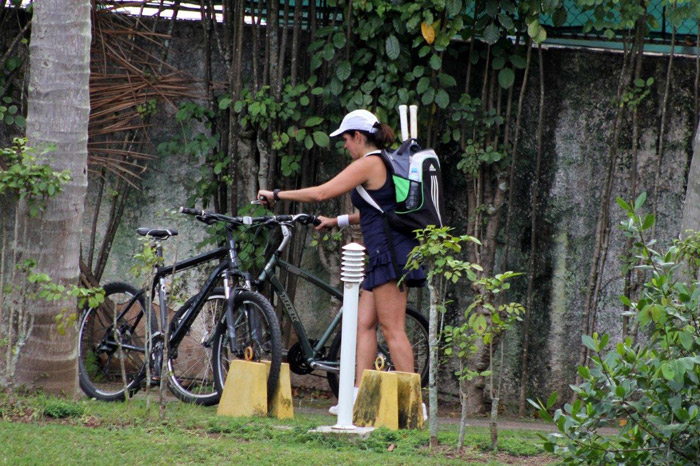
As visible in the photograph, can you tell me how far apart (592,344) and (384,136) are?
2.79m

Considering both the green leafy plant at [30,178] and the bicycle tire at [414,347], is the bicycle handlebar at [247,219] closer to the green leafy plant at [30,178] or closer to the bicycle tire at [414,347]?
the bicycle tire at [414,347]

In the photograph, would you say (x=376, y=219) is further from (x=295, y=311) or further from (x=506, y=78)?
(x=506, y=78)

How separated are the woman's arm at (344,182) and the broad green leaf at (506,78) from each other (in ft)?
5.78

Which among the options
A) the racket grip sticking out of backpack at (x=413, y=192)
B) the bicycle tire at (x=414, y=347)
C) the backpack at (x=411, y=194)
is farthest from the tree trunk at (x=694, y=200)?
the bicycle tire at (x=414, y=347)

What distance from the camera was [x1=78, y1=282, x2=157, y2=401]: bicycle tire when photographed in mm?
6543

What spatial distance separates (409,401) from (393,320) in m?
0.75

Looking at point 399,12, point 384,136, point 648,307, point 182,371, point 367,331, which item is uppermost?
point 399,12

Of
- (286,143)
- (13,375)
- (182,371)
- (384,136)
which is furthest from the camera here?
(286,143)

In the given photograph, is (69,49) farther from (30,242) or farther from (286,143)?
(286,143)

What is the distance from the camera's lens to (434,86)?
729 cm

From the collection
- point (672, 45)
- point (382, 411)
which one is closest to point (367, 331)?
point (382, 411)

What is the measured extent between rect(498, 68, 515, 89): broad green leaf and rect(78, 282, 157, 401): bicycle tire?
119 inches

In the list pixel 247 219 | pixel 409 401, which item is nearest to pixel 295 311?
pixel 247 219

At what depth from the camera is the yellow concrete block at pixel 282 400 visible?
5.73 m
